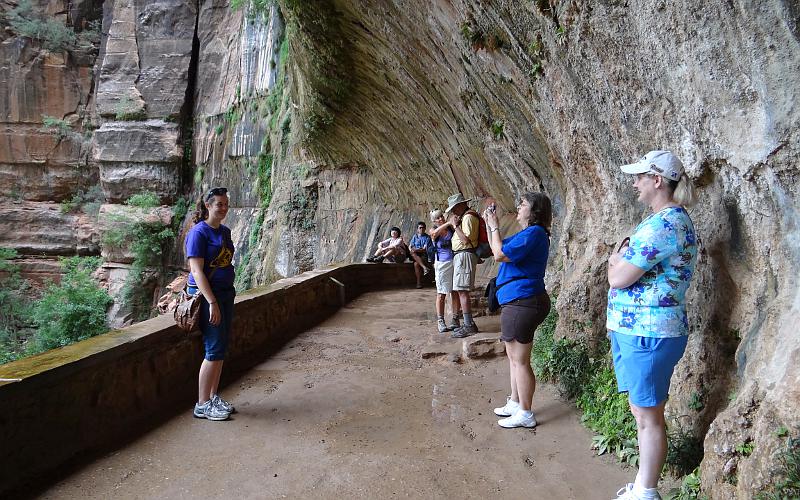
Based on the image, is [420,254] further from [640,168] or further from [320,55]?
[640,168]

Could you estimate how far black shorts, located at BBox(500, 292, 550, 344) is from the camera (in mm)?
3484

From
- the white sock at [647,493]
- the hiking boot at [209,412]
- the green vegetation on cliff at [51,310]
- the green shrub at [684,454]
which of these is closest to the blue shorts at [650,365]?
the white sock at [647,493]

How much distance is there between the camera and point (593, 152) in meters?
4.26

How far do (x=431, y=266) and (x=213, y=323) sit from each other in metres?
8.36

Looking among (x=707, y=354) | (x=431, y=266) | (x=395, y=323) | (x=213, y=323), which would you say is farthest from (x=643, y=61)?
(x=431, y=266)

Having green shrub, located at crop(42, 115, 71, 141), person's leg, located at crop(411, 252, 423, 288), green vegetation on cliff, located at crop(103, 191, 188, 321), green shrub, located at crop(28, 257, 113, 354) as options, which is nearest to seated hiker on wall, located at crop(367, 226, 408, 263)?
person's leg, located at crop(411, 252, 423, 288)

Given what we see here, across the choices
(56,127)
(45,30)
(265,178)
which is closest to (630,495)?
(265,178)

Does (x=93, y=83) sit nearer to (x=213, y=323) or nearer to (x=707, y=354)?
(x=213, y=323)

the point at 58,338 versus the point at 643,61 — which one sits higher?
the point at 643,61

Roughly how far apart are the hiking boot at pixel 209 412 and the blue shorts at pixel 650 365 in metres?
2.94

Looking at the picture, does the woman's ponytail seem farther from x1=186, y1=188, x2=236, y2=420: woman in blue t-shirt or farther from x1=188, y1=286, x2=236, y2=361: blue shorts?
x1=188, y1=286, x2=236, y2=361: blue shorts

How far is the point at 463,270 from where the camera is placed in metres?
5.87

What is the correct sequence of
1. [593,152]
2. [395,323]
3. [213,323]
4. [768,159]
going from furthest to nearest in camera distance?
[395,323] → [593,152] → [213,323] → [768,159]

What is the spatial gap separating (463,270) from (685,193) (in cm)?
355
